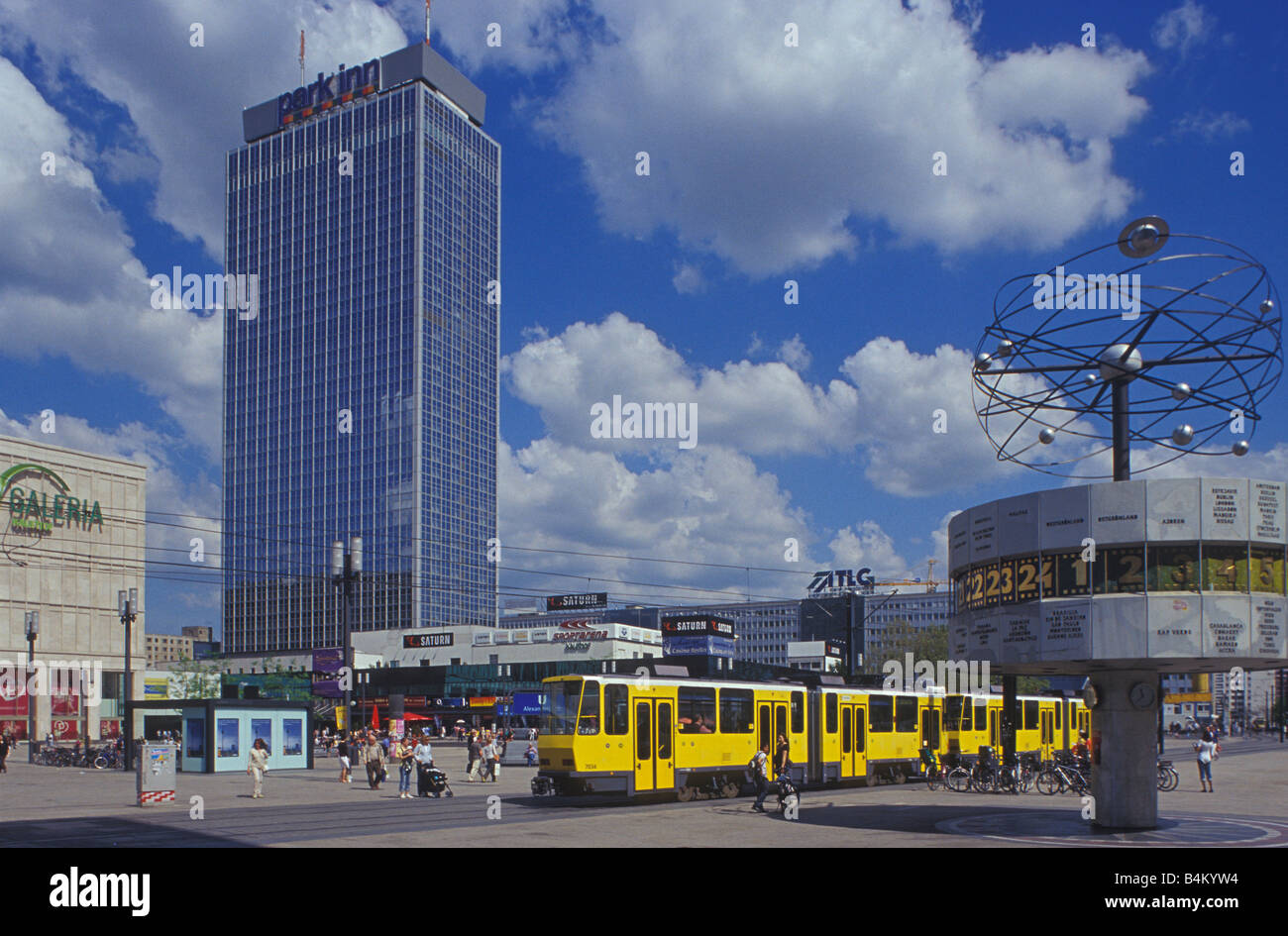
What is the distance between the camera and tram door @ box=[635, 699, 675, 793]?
3002 cm

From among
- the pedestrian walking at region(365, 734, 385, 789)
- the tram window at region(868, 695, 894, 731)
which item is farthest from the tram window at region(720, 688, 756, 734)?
the pedestrian walking at region(365, 734, 385, 789)

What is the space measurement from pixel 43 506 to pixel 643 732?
71.0m

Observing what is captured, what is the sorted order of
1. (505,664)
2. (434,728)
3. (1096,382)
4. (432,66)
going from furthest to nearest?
(432,66)
(505,664)
(434,728)
(1096,382)

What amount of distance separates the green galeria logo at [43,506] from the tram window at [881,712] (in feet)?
227

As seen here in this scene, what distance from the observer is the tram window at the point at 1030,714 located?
160 ft

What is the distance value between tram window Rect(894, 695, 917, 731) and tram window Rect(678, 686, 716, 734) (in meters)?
9.73

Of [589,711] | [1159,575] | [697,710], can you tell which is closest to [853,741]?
[697,710]

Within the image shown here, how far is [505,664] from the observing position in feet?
381

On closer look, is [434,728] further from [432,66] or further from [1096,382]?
[432,66]

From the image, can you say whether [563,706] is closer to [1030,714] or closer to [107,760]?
[1030,714]

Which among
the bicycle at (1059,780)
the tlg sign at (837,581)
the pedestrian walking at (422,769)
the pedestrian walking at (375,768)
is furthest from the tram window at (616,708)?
the tlg sign at (837,581)

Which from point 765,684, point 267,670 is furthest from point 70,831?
point 267,670

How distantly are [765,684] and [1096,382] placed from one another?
14331 mm
